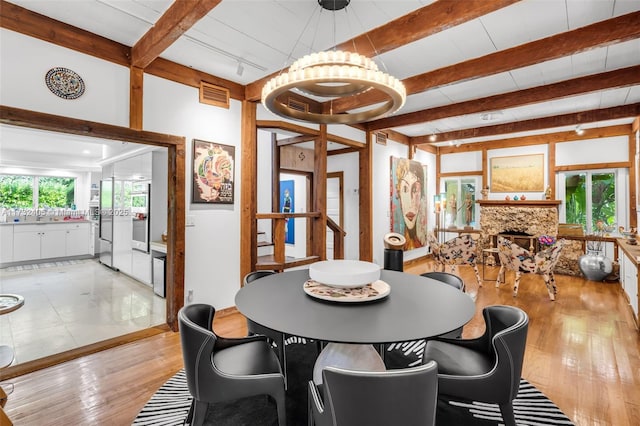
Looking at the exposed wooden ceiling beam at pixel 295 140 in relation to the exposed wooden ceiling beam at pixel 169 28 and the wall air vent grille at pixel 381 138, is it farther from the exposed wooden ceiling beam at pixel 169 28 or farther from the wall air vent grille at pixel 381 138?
the exposed wooden ceiling beam at pixel 169 28

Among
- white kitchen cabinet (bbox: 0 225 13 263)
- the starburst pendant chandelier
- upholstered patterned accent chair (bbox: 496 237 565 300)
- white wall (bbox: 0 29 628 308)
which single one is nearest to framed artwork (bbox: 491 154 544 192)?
white wall (bbox: 0 29 628 308)

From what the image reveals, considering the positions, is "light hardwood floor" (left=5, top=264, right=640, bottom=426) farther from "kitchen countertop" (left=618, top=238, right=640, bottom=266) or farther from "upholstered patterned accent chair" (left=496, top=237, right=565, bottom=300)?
"kitchen countertop" (left=618, top=238, right=640, bottom=266)

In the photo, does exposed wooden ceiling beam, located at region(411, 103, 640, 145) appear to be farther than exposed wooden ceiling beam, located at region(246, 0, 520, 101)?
Yes

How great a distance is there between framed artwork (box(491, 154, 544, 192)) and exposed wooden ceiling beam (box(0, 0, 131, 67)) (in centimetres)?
774

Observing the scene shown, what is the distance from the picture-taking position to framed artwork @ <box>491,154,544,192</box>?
282 inches

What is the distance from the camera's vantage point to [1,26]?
8.04 feet

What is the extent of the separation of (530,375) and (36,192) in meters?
11.0

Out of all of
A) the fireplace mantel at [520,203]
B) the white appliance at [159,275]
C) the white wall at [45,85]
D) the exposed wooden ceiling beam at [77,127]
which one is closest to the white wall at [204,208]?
the exposed wooden ceiling beam at [77,127]

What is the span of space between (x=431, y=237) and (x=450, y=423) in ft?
14.6

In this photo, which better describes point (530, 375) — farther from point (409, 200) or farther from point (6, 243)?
point (6, 243)

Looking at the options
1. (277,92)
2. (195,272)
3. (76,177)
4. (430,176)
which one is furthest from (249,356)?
(76,177)

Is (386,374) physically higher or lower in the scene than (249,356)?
higher

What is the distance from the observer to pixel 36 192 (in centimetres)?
834

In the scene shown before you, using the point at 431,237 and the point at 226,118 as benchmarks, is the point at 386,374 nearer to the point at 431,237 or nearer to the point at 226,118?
the point at 226,118
